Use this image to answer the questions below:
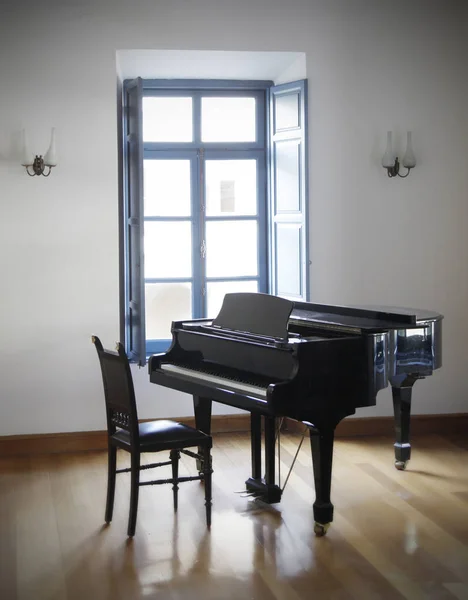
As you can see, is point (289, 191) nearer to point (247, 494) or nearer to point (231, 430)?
point (231, 430)

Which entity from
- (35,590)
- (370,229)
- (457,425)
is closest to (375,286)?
(370,229)

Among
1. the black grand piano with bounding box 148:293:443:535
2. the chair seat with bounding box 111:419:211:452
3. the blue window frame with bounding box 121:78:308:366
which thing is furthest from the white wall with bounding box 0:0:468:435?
the chair seat with bounding box 111:419:211:452

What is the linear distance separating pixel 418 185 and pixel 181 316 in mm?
2052

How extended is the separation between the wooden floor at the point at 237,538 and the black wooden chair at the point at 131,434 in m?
0.22

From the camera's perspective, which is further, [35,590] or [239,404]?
[239,404]

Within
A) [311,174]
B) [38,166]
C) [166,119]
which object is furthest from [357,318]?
[166,119]

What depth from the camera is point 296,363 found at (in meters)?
4.26

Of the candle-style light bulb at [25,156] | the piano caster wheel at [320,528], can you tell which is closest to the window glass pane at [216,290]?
the candle-style light bulb at [25,156]

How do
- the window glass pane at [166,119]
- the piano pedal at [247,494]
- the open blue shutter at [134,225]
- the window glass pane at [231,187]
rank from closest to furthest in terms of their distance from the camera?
the piano pedal at [247,494], the open blue shutter at [134,225], the window glass pane at [166,119], the window glass pane at [231,187]

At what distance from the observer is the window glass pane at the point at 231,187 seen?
6949 mm

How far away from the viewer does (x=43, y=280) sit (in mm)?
→ 6172

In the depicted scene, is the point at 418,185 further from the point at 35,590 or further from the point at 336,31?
the point at 35,590

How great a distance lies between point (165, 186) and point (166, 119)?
51 centimetres

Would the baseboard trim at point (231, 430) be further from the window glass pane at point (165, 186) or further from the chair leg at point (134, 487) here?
the chair leg at point (134, 487)
